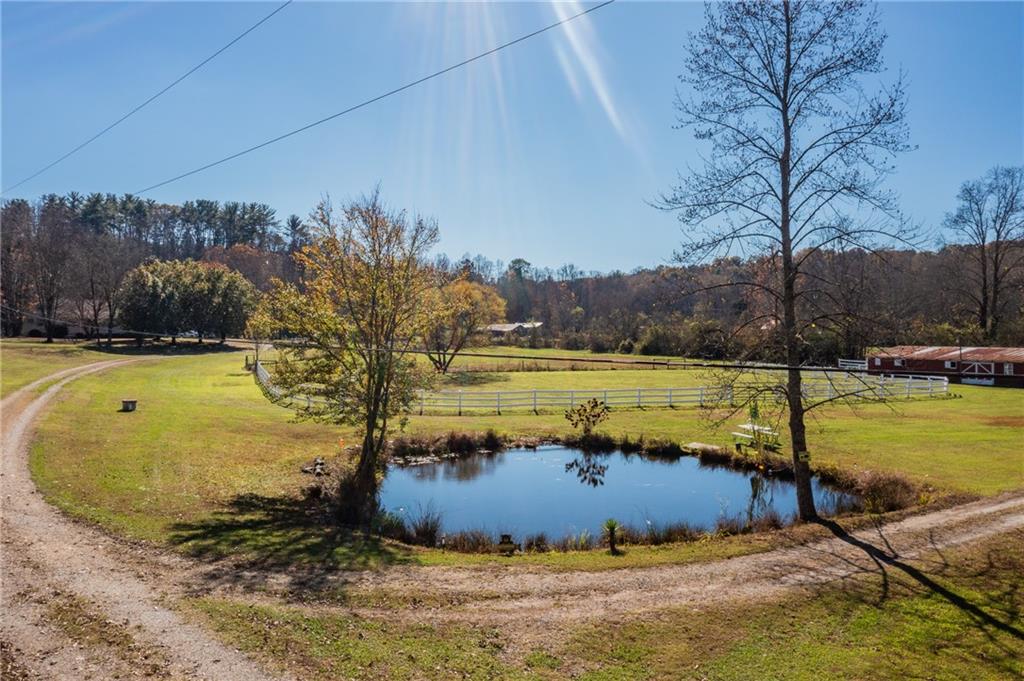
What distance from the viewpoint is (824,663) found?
7.30 meters

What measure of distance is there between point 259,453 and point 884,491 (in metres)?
18.0

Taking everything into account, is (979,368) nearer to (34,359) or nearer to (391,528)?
(391,528)

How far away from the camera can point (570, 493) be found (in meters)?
18.8

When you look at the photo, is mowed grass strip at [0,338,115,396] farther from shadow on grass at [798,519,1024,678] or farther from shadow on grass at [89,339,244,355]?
shadow on grass at [798,519,1024,678]

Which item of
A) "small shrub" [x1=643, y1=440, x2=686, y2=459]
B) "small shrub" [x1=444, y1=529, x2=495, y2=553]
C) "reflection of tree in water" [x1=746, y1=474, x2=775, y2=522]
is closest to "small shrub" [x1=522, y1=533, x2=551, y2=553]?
"small shrub" [x1=444, y1=529, x2=495, y2=553]

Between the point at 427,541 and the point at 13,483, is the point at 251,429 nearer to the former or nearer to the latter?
the point at 13,483

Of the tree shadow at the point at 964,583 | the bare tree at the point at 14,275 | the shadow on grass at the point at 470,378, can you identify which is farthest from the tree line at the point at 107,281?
the tree shadow at the point at 964,583

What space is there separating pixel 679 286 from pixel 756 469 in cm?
1069

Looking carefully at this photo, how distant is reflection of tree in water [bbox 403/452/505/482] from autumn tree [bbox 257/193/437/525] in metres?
5.49

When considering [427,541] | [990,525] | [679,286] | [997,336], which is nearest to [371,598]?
[427,541]

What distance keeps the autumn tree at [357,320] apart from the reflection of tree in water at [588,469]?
7.61 metres

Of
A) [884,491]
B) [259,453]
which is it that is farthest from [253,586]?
[884,491]

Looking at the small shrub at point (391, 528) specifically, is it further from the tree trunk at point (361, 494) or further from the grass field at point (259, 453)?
the grass field at point (259, 453)

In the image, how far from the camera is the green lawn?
7070mm
